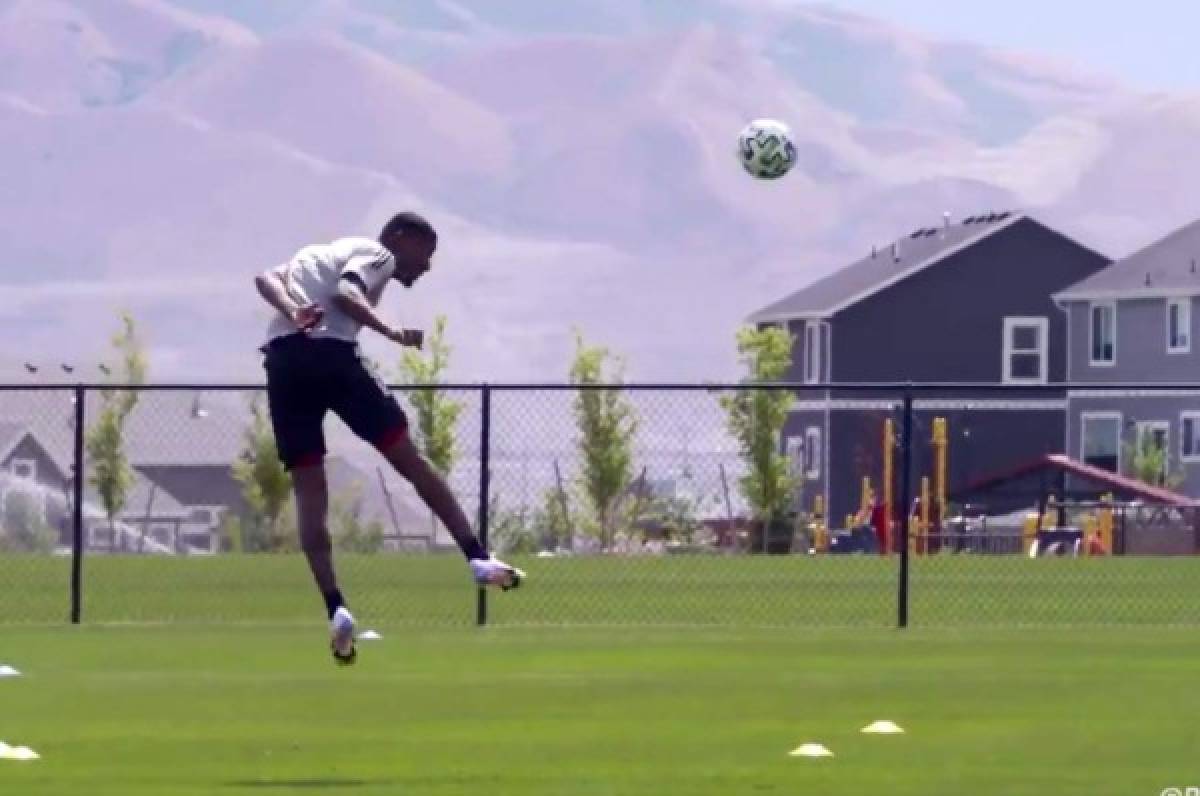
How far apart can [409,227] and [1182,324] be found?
67.2 m

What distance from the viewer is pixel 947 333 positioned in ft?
299

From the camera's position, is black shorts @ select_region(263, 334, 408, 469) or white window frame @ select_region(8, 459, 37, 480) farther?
white window frame @ select_region(8, 459, 37, 480)

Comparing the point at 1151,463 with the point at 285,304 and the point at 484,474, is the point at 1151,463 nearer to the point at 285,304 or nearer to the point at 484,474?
the point at 484,474

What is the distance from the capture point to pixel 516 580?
16203 millimetres

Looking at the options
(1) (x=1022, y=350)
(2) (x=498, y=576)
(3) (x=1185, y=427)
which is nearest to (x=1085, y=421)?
(3) (x=1185, y=427)

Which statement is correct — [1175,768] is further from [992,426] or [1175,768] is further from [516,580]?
[992,426]

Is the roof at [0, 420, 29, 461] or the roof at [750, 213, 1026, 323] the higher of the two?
the roof at [750, 213, 1026, 323]

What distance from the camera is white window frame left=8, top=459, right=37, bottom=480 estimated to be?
75500mm

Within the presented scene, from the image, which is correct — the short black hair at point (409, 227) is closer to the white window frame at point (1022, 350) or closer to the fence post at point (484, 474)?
the fence post at point (484, 474)

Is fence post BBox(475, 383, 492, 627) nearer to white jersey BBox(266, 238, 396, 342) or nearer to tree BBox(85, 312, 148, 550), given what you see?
white jersey BBox(266, 238, 396, 342)

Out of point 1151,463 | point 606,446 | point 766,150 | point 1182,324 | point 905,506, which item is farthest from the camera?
point 1182,324

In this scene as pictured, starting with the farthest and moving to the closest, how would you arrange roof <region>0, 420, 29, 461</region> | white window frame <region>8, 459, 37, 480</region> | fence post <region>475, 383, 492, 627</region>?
roof <region>0, 420, 29, 461</region>
white window frame <region>8, 459, 37, 480</region>
fence post <region>475, 383, 492, 627</region>

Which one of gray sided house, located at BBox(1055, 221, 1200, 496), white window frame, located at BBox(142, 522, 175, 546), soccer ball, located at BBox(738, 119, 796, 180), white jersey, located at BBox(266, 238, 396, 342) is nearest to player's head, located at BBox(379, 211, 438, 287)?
white jersey, located at BBox(266, 238, 396, 342)

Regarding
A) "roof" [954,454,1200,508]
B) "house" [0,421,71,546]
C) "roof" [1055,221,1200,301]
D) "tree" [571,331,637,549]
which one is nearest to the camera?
"tree" [571,331,637,549]
